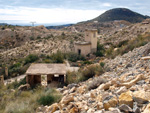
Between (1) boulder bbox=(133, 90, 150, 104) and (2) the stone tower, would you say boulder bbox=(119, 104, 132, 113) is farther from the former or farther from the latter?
(2) the stone tower

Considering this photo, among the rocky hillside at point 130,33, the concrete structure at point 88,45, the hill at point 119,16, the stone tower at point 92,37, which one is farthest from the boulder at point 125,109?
the hill at point 119,16

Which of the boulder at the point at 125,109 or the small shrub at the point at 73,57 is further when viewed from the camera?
the small shrub at the point at 73,57

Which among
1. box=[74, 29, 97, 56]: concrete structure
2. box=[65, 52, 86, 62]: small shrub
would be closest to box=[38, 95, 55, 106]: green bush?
box=[65, 52, 86, 62]: small shrub

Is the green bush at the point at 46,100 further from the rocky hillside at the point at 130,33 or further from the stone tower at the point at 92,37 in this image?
the rocky hillside at the point at 130,33

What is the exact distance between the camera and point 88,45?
26.2 m

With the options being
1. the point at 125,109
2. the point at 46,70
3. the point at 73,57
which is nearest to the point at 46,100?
the point at 125,109

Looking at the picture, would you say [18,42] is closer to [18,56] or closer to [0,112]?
[18,56]

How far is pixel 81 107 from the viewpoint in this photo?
4.19 m

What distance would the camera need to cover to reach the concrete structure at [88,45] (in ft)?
84.7

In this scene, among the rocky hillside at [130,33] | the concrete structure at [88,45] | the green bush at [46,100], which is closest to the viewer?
the green bush at [46,100]

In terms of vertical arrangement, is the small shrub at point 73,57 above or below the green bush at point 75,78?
below

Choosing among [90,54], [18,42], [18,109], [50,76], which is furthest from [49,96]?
[18,42]

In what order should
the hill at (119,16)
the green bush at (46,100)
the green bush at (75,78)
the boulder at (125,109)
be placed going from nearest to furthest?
the boulder at (125,109) → the green bush at (46,100) → the green bush at (75,78) → the hill at (119,16)

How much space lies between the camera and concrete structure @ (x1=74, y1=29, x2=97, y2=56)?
84.7 feet
